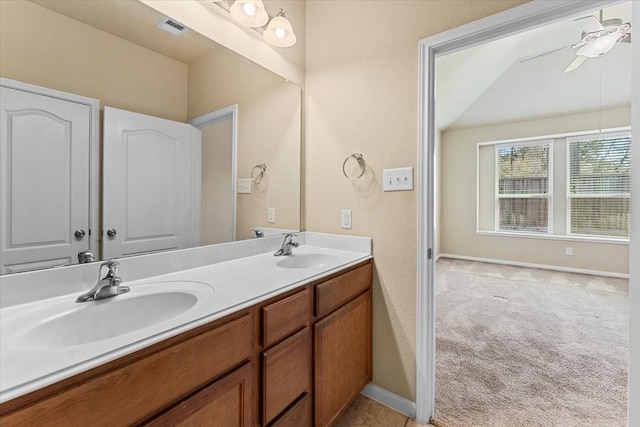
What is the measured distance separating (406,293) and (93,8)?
186cm

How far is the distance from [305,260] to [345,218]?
0.36m

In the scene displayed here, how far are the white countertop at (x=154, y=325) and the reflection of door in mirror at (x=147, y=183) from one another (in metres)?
0.16

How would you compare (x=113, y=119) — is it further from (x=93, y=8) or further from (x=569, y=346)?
(x=569, y=346)

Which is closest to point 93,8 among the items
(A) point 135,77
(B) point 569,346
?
(A) point 135,77

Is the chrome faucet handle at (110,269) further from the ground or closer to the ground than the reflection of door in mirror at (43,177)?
closer to the ground

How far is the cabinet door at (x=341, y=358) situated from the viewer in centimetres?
127

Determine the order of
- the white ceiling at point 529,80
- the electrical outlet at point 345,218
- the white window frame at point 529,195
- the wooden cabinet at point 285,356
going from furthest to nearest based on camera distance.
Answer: the white window frame at point 529,195, the white ceiling at point 529,80, the electrical outlet at point 345,218, the wooden cabinet at point 285,356

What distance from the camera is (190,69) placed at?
4.49 ft

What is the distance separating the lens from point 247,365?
927mm

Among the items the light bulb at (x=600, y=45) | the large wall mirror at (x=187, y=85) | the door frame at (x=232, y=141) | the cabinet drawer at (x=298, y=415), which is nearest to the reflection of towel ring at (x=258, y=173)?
the large wall mirror at (x=187, y=85)

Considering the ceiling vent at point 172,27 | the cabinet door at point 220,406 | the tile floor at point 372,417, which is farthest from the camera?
the tile floor at point 372,417

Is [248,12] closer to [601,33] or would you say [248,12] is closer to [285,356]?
[285,356]

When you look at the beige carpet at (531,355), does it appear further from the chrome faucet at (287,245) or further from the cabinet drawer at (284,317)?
the chrome faucet at (287,245)

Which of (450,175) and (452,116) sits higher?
(452,116)
